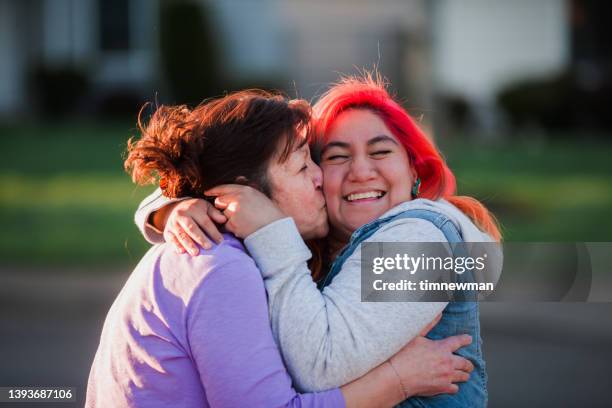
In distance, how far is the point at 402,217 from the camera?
2428mm

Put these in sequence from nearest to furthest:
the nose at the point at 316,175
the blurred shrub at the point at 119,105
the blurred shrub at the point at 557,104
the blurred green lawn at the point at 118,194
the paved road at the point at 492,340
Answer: the nose at the point at 316,175 < the paved road at the point at 492,340 < the blurred green lawn at the point at 118,194 < the blurred shrub at the point at 557,104 < the blurred shrub at the point at 119,105

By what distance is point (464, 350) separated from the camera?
7.96 ft

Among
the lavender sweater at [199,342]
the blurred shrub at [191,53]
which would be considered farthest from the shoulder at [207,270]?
the blurred shrub at [191,53]

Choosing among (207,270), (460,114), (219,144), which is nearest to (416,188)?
(219,144)

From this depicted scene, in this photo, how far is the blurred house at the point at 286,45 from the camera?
20406mm

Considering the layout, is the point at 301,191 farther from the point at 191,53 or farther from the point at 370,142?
the point at 191,53

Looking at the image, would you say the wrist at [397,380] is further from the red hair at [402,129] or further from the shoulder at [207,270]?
the red hair at [402,129]

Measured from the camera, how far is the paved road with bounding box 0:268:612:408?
575 cm

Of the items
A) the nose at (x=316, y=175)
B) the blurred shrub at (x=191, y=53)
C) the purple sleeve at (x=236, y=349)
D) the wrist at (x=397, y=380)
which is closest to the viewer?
the purple sleeve at (x=236, y=349)

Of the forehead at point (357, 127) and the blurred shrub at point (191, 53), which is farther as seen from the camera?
the blurred shrub at point (191, 53)

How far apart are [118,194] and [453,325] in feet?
31.7

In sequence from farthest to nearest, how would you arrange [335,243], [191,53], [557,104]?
[191,53]
[557,104]
[335,243]

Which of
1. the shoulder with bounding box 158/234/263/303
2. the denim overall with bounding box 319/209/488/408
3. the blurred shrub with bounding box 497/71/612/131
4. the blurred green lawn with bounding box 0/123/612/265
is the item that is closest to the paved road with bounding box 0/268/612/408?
the blurred green lawn with bounding box 0/123/612/265

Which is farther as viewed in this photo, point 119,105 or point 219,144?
Result: point 119,105
